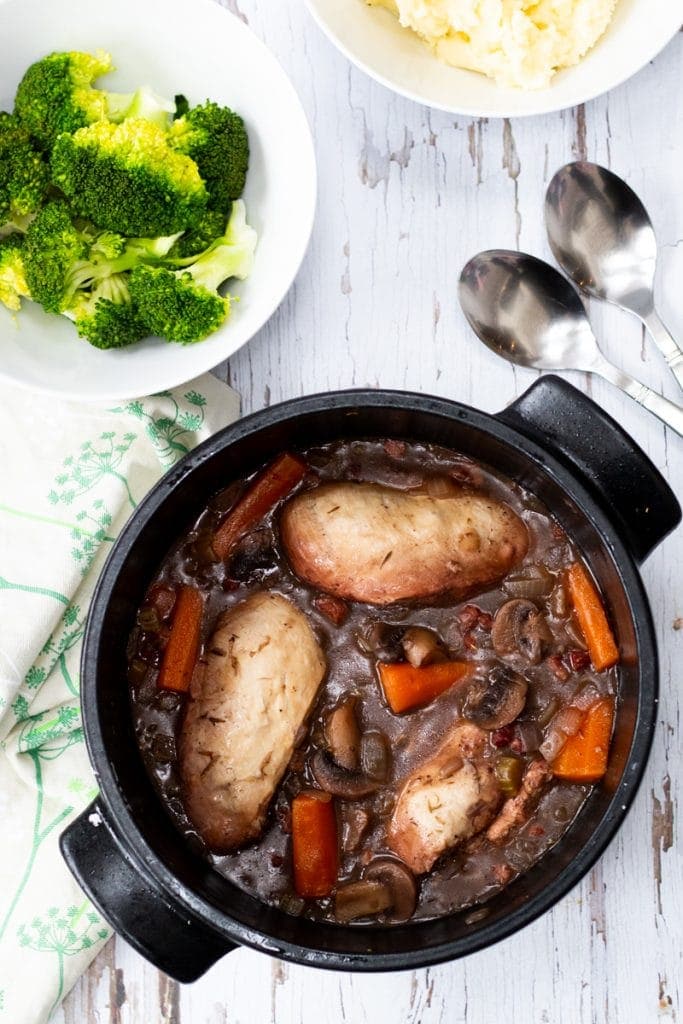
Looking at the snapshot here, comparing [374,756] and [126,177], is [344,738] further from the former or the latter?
[126,177]

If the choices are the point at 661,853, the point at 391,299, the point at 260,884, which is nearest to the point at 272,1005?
the point at 260,884

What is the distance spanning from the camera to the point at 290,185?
2578mm

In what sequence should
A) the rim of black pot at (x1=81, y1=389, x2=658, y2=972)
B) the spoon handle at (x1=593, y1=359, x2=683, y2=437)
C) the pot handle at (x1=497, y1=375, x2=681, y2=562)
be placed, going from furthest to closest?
the spoon handle at (x1=593, y1=359, x2=683, y2=437)
the pot handle at (x1=497, y1=375, x2=681, y2=562)
the rim of black pot at (x1=81, y1=389, x2=658, y2=972)

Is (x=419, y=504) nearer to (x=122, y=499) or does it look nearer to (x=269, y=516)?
(x=269, y=516)

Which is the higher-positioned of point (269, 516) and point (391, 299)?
point (391, 299)

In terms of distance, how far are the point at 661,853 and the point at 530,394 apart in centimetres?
124

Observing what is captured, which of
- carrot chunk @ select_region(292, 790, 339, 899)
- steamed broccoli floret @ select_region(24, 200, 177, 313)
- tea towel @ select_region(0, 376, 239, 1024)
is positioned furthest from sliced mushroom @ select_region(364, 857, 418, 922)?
steamed broccoli floret @ select_region(24, 200, 177, 313)

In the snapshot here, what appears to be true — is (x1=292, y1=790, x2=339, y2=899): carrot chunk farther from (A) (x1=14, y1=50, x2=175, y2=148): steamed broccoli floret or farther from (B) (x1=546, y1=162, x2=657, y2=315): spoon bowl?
(A) (x1=14, y1=50, x2=175, y2=148): steamed broccoli floret

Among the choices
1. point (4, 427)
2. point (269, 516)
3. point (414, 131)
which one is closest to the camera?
point (269, 516)

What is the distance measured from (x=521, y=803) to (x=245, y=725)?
2.00ft

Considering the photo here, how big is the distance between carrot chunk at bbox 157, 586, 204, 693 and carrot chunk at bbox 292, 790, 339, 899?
366 mm

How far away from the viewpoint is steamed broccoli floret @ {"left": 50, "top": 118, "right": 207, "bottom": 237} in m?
2.46

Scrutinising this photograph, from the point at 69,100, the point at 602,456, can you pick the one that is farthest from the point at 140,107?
the point at 602,456

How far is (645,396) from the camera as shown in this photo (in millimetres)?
2688
